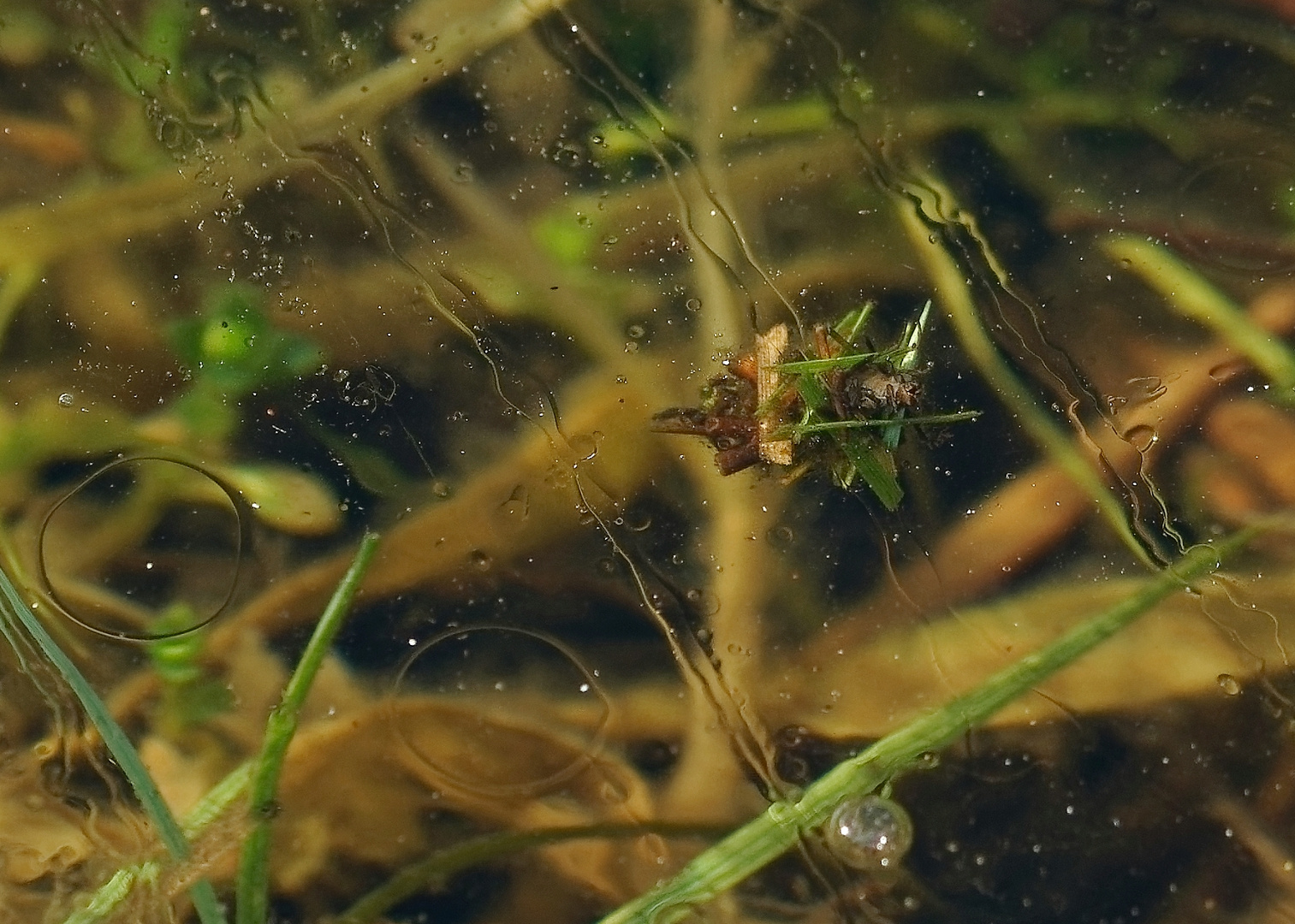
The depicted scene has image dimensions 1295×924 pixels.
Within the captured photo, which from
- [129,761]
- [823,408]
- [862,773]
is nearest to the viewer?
[129,761]

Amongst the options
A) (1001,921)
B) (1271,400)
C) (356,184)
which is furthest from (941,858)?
(356,184)

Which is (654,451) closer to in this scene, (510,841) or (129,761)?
(510,841)

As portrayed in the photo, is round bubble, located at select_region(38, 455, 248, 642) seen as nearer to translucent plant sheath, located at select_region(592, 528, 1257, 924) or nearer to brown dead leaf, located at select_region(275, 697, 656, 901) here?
brown dead leaf, located at select_region(275, 697, 656, 901)

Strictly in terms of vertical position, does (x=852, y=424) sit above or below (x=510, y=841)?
above

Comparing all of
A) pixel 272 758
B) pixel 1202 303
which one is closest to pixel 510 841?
pixel 272 758

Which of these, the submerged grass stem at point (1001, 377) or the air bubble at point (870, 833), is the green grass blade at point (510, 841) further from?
the submerged grass stem at point (1001, 377)

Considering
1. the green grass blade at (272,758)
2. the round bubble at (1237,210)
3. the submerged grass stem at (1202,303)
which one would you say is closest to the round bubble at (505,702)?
the green grass blade at (272,758)

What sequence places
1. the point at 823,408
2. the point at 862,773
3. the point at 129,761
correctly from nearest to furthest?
the point at 129,761 → the point at 823,408 → the point at 862,773
